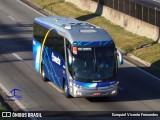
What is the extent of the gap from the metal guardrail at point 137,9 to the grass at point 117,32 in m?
1.36

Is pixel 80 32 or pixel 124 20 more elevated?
pixel 80 32

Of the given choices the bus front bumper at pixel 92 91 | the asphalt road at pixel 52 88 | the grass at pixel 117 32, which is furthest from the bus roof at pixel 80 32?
the grass at pixel 117 32

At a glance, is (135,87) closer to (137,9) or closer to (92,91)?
(92,91)

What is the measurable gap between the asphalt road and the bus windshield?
4.52ft

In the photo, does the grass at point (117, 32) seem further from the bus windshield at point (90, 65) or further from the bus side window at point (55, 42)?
the bus windshield at point (90, 65)

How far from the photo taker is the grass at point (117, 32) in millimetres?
38312

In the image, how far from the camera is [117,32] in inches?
1737

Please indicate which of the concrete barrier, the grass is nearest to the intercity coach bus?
the grass

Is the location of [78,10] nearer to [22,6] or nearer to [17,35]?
[22,6]

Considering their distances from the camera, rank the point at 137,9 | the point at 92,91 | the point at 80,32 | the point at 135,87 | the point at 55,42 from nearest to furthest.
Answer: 1. the point at 92,91
2. the point at 80,32
3. the point at 55,42
4. the point at 135,87
5. the point at 137,9

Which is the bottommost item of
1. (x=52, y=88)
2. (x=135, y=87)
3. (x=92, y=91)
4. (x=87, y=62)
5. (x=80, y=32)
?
(x=135, y=87)

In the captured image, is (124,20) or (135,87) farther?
(124,20)

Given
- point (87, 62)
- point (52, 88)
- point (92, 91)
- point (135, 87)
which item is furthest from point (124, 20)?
point (92, 91)

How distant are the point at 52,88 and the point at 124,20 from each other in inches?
634
